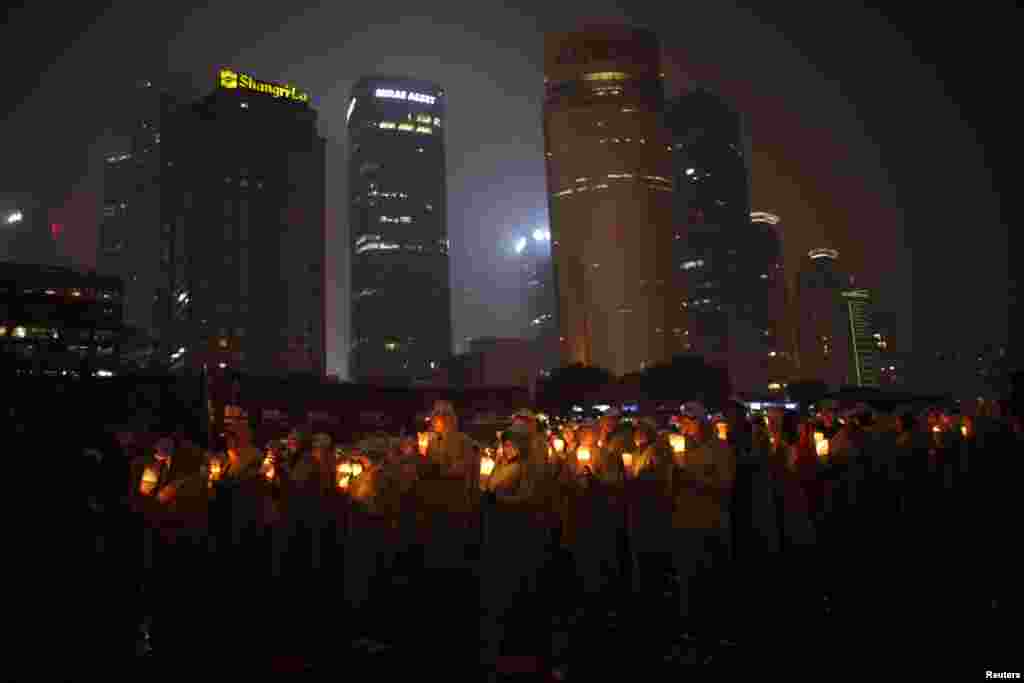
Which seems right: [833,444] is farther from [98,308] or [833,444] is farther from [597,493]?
[98,308]

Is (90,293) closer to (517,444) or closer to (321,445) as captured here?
(321,445)

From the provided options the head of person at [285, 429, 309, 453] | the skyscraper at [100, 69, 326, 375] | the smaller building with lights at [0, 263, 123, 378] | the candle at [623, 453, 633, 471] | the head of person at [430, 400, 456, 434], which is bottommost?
the candle at [623, 453, 633, 471]

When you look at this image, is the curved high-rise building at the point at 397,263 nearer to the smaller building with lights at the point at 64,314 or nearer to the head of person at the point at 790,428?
the smaller building with lights at the point at 64,314

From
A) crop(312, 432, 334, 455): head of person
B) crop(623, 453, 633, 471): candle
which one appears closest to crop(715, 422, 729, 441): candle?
crop(623, 453, 633, 471): candle

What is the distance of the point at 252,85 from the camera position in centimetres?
14388

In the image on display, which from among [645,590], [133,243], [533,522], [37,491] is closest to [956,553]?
[645,590]

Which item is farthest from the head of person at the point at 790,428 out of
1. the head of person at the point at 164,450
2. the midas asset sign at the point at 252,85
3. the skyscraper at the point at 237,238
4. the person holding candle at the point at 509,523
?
the midas asset sign at the point at 252,85

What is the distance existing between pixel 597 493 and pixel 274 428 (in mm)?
19704

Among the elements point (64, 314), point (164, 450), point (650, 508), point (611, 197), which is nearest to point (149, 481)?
point (164, 450)

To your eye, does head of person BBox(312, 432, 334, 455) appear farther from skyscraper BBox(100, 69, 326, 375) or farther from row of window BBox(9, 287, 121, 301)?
skyscraper BBox(100, 69, 326, 375)

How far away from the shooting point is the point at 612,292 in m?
170

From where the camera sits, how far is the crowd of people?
8.05 m

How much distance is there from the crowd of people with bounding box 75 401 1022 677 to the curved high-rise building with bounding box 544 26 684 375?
15636 cm

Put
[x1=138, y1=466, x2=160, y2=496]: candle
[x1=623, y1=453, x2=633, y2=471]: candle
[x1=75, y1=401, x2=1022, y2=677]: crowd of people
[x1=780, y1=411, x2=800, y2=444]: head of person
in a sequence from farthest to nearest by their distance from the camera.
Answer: [x1=780, y1=411, x2=800, y2=444]: head of person < [x1=623, y1=453, x2=633, y2=471]: candle < [x1=138, y1=466, x2=160, y2=496]: candle < [x1=75, y1=401, x2=1022, y2=677]: crowd of people
